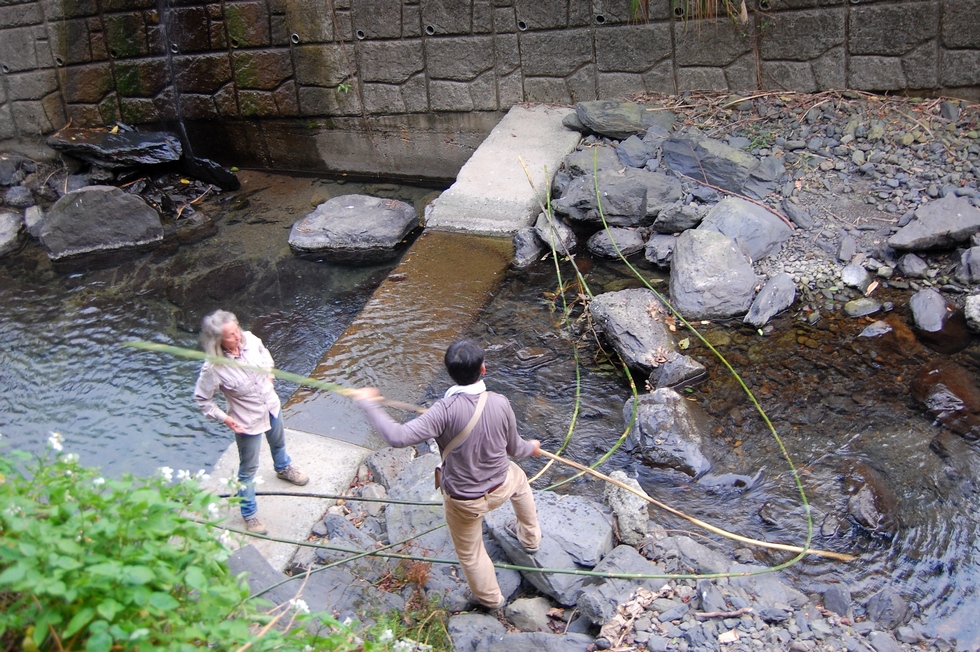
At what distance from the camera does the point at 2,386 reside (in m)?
5.71

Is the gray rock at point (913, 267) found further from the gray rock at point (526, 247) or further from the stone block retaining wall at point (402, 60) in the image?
the gray rock at point (526, 247)

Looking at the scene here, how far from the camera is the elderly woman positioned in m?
3.43

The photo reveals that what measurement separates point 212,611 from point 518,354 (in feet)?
11.0

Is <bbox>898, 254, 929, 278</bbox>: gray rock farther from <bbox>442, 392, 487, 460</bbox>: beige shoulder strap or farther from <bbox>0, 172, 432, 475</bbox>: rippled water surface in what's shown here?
<bbox>0, 172, 432, 475</bbox>: rippled water surface

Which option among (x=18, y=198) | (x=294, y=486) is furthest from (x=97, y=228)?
(x=294, y=486)

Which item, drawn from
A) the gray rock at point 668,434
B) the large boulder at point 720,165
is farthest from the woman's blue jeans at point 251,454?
the large boulder at point 720,165

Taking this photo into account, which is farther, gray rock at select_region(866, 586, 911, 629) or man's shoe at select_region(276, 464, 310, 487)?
man's shoe at select_region(276, 464, 310, 487)

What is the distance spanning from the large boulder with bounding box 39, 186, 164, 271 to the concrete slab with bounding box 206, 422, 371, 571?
406 centimetres

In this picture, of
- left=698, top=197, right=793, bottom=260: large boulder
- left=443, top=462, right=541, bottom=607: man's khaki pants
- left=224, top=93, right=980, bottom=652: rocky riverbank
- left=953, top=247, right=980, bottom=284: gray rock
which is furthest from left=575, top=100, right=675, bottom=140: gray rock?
left=443, top=462, right=541, bottom=607: man's khaki pants

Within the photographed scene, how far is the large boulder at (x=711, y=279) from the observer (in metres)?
5.46

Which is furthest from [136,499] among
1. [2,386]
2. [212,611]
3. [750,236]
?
[750,236]

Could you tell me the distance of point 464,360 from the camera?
9.87ft

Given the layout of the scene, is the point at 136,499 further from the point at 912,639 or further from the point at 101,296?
the point at 101,296

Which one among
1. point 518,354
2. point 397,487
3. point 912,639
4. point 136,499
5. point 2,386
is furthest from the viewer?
point 2,386
